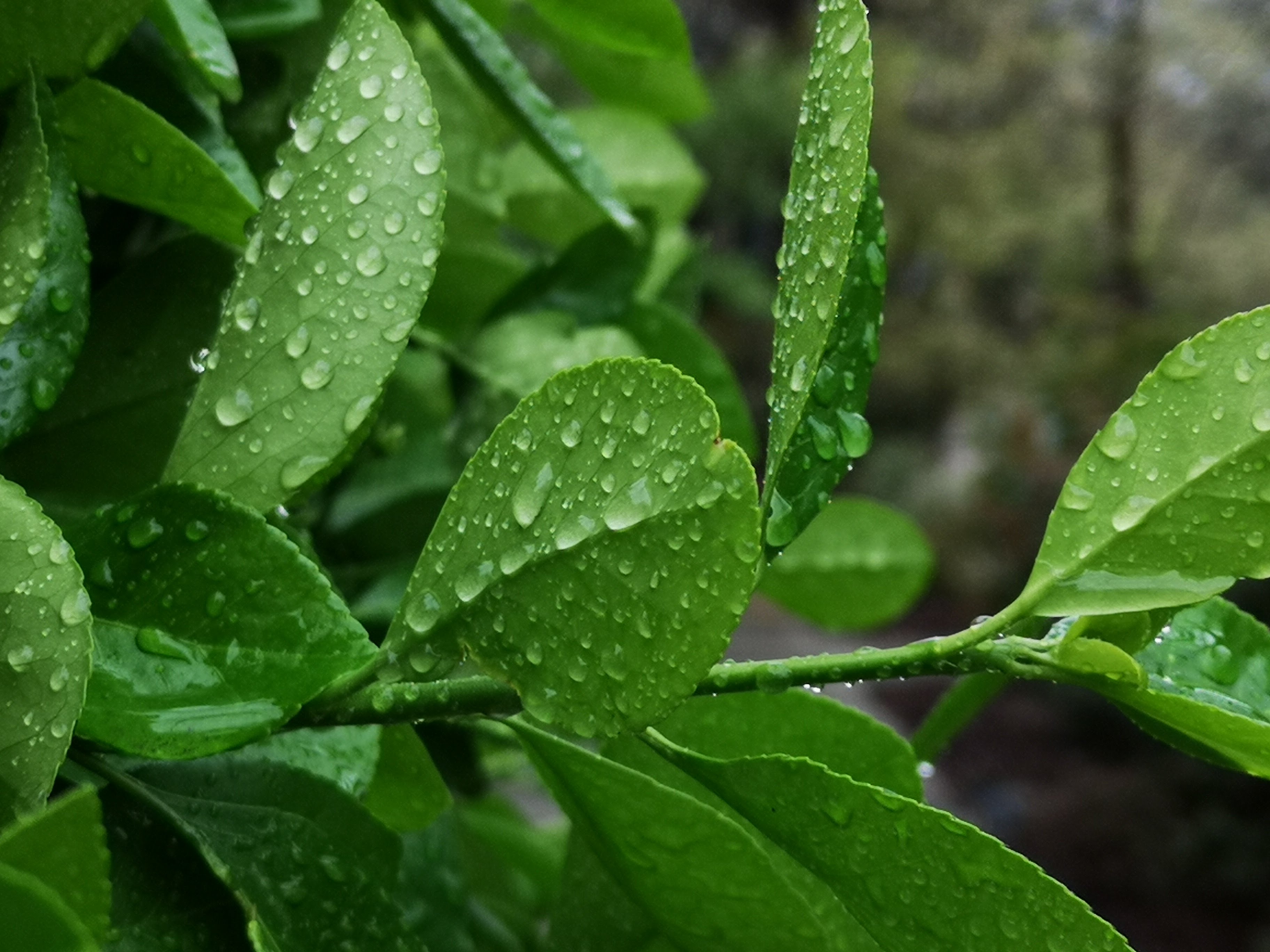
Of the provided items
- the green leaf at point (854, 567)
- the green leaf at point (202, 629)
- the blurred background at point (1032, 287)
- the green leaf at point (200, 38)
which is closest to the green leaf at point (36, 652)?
the green leaf at point (202, 629)

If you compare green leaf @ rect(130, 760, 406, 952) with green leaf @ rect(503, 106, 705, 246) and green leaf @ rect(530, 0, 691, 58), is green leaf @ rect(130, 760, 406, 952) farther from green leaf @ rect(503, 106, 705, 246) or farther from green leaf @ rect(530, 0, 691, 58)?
green leaf @ rect(503, 106, 705, 246)

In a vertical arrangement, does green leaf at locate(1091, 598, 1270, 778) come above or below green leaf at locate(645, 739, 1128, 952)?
above

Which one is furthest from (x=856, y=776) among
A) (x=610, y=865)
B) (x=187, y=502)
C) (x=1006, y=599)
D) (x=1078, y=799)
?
(x=1006, y=599)

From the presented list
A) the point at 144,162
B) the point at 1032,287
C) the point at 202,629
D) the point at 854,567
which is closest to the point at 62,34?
Answer: the point at 144,162

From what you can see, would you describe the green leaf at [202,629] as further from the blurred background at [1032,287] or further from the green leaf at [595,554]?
the blurred background at [1032,287]

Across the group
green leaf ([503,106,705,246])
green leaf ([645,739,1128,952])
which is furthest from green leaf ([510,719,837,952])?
green leaf ([503,106,705,246])

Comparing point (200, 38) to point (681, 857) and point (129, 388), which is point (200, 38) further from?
point (681, 857)
